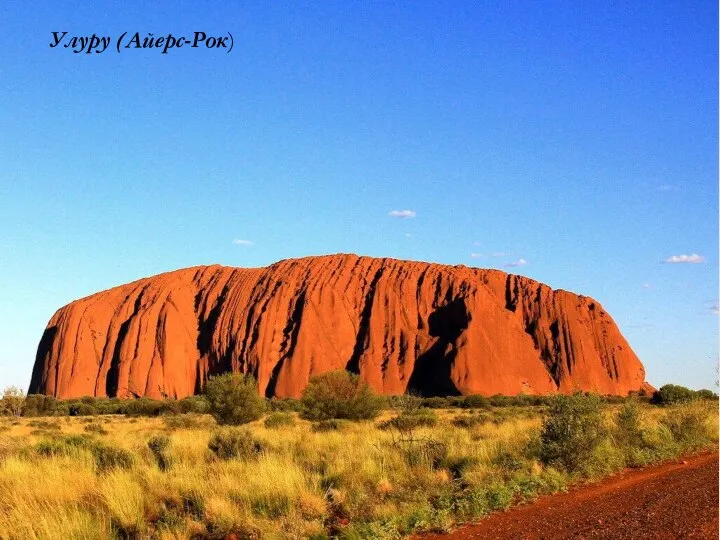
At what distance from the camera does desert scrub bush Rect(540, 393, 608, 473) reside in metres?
11.9

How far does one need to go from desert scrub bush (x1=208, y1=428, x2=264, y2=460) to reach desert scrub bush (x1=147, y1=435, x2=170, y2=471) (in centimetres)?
90

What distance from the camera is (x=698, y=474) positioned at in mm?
10961

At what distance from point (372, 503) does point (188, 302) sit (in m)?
71.6

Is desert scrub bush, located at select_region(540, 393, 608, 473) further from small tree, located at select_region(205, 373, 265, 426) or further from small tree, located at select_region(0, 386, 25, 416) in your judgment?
small tree, located at select_region(0, 386, 25, 416)

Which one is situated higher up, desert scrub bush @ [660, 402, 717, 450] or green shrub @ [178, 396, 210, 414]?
desert scrub bush @ [660, 402, 717, 450]

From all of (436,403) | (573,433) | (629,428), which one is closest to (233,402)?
(629,428)

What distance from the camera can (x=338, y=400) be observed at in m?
27.5

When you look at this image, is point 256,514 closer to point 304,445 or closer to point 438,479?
point 438,479

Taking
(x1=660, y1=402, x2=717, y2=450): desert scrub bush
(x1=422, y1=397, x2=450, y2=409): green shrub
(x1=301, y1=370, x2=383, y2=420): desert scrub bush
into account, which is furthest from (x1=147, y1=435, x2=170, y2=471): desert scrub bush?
(x1=422, y1=397, x2=450, y2=409): green shrub

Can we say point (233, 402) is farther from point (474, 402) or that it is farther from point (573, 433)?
point (474, 402)

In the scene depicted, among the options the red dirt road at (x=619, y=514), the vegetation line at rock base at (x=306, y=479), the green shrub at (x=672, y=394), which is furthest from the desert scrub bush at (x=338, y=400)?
the green shrub at (x=672, y=394)

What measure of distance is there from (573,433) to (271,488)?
18.7ft

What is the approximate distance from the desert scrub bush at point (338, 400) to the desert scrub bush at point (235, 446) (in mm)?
13330

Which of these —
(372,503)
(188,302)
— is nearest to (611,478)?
(372,503)
